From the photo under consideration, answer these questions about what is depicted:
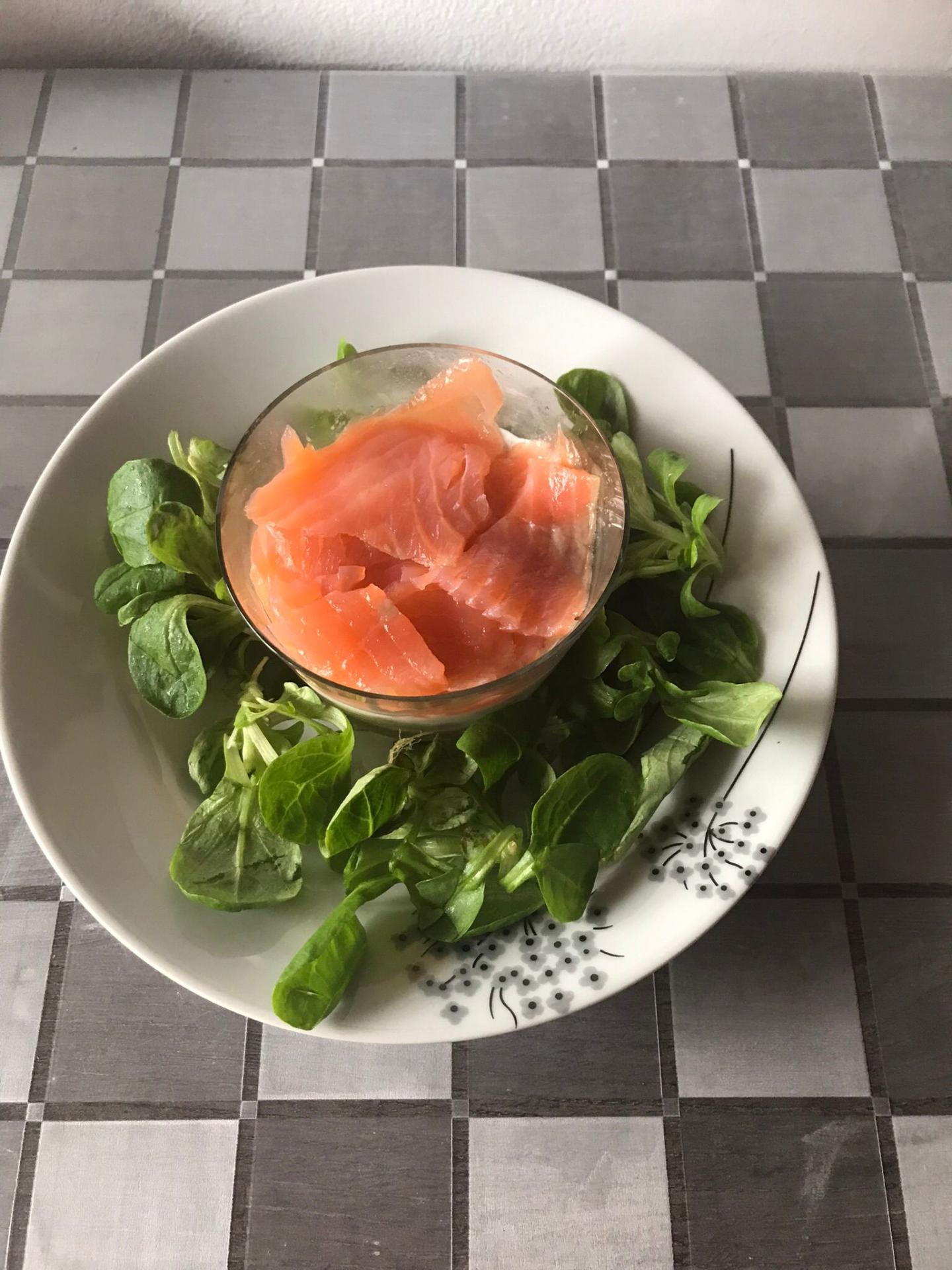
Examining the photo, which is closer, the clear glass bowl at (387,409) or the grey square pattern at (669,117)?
the clear glass bowl at (387,409)

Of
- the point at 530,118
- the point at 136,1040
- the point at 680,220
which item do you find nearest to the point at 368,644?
the point at 136,1040

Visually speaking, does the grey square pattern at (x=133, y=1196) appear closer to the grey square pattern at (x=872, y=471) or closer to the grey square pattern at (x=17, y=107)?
the grey square pattern at (x=872, y=471)

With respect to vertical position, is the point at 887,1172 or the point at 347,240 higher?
the point at 347,240

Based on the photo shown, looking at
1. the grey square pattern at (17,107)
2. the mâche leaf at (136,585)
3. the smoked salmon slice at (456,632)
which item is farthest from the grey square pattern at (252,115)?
the smoked salmon slice at (456,632)

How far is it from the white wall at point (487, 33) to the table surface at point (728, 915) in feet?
0.10

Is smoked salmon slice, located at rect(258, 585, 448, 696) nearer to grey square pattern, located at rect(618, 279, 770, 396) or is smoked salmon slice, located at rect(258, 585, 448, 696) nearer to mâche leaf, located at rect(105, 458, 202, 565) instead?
mâche leaf, located at rect(105, 458, 202, 565)

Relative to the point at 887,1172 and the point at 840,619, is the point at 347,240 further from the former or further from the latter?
the point at 887,1172

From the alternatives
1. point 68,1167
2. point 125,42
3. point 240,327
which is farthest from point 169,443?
point 125,42

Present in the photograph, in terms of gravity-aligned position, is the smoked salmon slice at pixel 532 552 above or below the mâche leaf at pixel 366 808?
above

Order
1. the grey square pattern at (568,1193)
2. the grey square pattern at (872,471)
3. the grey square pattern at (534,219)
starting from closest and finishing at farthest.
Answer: the grey square pattern at (568,1193)
the grey square pattern at (872,471)
the grey square pattern at (534,219)

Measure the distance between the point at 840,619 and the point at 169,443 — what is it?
0.60 metres

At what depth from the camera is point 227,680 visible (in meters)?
0.73

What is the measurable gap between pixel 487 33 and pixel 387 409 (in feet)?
2.18

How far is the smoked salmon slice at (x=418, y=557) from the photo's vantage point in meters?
0.59
